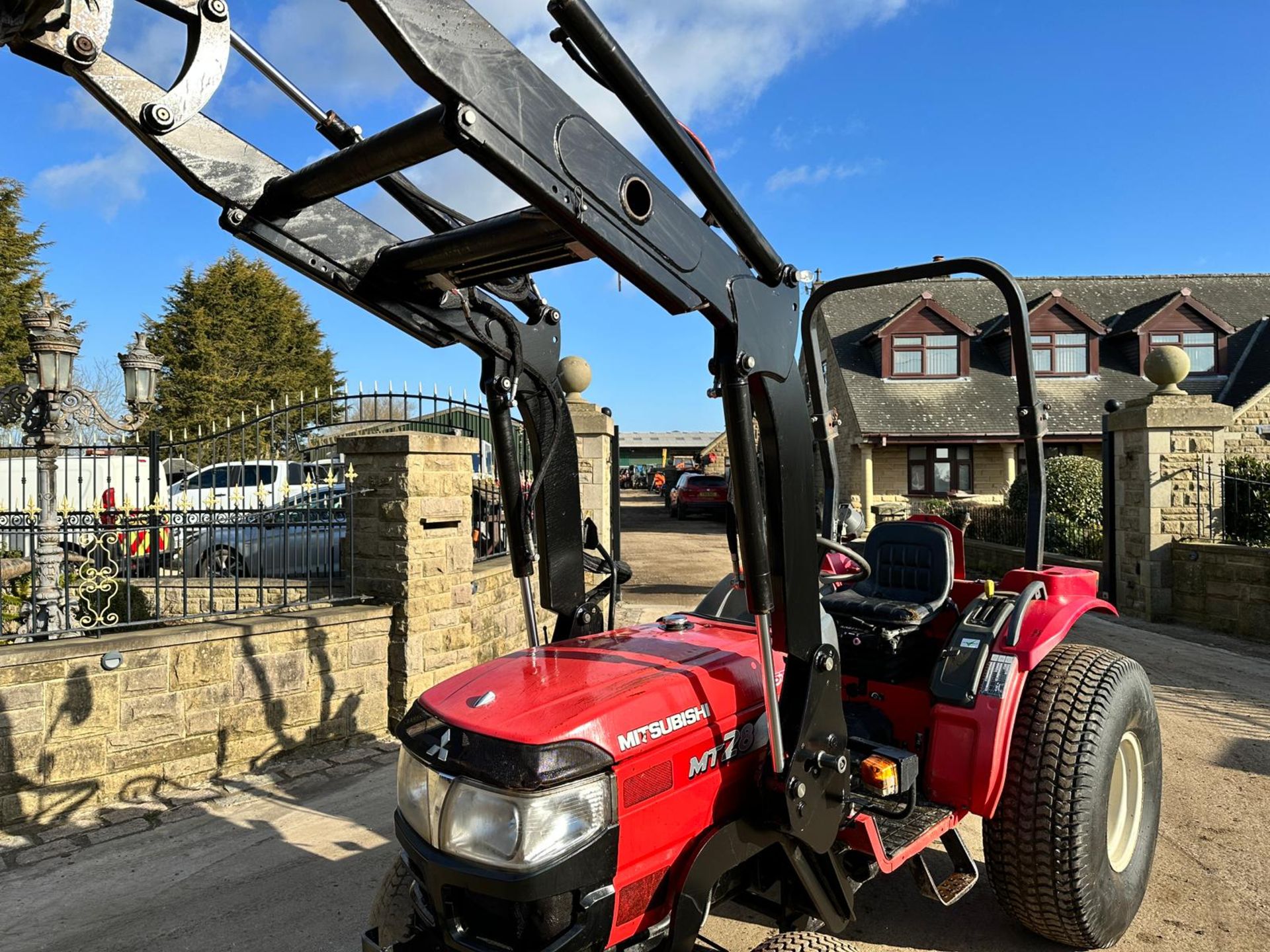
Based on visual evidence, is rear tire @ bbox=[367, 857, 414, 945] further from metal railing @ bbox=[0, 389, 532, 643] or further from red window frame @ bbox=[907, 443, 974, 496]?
red window frame @ bbox=[907, 443, 974, 496]

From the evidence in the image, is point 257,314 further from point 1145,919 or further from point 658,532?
point 1145,919

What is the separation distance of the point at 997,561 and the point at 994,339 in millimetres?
11942

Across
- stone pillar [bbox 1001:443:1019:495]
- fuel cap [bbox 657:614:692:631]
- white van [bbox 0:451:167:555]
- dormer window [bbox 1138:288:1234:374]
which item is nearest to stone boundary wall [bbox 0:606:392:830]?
fuel cap [bbox 657:614:692:631]

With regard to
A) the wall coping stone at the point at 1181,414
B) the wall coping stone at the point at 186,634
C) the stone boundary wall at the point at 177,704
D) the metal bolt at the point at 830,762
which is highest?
the wall coping stone at the point at 1181,414

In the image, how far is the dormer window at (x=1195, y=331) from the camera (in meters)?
21.3

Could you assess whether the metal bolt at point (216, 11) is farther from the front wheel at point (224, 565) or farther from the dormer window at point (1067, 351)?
the dormer window at point (1067, 351)

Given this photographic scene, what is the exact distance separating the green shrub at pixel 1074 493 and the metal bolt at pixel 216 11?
12.7 metres

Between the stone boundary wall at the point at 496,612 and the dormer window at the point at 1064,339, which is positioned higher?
the dormer window at the point at 1064,339

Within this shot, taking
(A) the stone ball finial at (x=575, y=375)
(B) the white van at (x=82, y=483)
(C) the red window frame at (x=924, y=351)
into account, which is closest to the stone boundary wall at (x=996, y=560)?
(A) the stone ball finial at (x=575, y=375)

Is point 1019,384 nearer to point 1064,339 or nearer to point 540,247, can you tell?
point 540,247

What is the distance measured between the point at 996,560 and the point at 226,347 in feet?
77.6

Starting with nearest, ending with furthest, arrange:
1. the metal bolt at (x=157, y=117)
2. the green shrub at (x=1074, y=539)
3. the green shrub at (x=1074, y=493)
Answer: the metal bolt at (x=157, y=117) → the green shrub at (x=1074, y=539) → the green shrub at (x=1074, y=493)

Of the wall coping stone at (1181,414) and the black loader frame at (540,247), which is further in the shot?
the wall coping stone at (1181,414)

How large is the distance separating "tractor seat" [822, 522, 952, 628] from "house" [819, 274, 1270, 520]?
16.5 m
